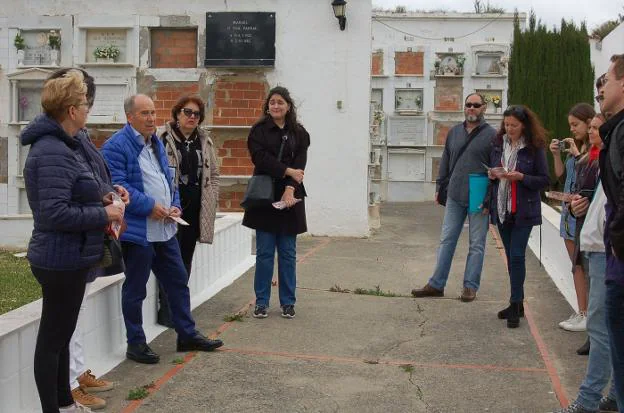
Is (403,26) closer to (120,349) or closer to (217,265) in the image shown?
(217,265)

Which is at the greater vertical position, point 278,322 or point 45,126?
point 45,126

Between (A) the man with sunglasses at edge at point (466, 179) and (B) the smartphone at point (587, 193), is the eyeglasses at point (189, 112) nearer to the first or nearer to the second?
(A) the man with sunglasses at edge at point (466, 179)

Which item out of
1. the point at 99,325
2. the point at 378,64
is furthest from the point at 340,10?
the point at 378,64

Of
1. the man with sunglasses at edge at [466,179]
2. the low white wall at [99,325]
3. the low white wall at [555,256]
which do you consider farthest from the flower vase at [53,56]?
the man with sunglasses at edge at [466,179]

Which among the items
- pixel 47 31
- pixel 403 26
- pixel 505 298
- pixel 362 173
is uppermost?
pixel 403 26

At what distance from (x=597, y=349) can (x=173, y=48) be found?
10817 millimetres

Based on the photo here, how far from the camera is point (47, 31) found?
13.8 m

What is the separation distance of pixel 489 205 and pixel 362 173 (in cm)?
670

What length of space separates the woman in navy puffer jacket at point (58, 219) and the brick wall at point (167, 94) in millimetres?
9913

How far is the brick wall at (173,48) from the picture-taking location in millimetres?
13609

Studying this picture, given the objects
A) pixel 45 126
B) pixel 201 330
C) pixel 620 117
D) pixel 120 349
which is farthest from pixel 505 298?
pixel 45 126

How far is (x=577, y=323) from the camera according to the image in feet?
20.4

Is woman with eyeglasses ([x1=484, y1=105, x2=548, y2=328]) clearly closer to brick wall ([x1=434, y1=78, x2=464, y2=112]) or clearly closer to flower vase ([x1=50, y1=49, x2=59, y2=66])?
flower vase ([x1=50, y1=49, x2=59, y2=66])

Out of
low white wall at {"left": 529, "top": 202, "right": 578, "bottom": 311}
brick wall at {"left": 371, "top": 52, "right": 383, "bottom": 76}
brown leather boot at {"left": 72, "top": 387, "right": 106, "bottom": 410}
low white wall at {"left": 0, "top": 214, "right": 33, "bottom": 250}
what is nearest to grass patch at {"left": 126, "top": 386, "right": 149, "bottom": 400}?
brown leather boot at {"left": 72, "top": 387, "right": 106, "bottom": 410}
